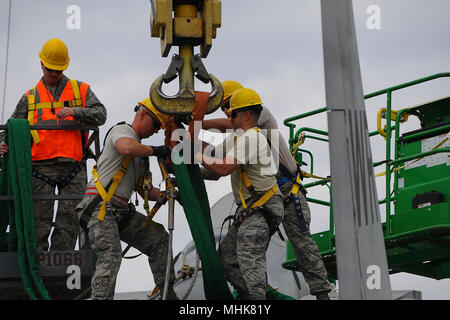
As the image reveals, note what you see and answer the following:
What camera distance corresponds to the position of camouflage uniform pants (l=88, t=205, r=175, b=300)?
9156 mm

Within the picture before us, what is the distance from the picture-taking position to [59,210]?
10930 millimetres

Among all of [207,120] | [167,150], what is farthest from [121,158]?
[207,120]

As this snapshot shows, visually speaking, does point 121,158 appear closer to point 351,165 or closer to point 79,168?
point 79,168

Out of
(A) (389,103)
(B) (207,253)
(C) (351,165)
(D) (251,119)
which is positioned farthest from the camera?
(A) (389,103)

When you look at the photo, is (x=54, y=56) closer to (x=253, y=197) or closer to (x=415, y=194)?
(x=253, y=197)

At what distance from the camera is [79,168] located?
11.0m

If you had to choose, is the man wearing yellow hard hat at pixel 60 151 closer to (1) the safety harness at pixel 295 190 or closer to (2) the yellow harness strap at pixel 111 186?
(2) the yellow harness strap at pixel 111 186

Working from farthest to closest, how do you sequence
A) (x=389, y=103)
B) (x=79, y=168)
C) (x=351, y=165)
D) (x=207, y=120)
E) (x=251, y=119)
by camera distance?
(x=389, y=103) < (x=79, y=168) < (x=207, y=120) < (x=251, y=119) < (x=351, y=165)

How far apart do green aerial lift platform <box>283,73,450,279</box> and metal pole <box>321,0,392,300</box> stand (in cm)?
446

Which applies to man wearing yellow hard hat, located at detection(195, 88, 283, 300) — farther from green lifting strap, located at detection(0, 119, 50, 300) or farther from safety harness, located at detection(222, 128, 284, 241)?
green lifting strap, located at detection(0, 119, 50, 300)

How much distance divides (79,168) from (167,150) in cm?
212

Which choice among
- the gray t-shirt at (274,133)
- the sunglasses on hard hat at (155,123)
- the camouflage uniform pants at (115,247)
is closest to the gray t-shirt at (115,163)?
the sunglasses on hard hat at (155,123)

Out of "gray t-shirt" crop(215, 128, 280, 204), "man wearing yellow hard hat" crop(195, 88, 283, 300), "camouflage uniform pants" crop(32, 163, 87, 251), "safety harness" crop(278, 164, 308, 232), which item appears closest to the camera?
"man wearing yellow hard hat" crop(195, 88, 283, 300)

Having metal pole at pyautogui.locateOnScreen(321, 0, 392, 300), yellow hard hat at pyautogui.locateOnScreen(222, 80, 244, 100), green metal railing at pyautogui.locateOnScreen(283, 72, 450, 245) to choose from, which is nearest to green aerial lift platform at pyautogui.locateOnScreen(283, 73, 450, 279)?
green metal railing at pyautogui.locateOnScreen(283, 72, 450, 245)
